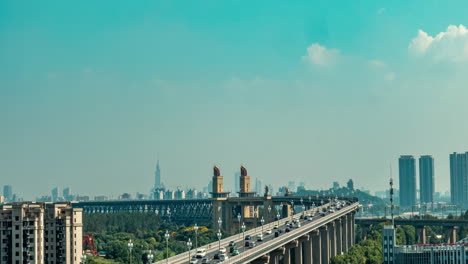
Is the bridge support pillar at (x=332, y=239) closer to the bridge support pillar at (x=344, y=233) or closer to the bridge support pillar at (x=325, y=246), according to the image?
the bridge support pillar at (x=325, y=246)

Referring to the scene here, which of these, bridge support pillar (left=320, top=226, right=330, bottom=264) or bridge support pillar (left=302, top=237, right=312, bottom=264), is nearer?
bridge support pillar (left=302, top=237, right=312, bottom=264)

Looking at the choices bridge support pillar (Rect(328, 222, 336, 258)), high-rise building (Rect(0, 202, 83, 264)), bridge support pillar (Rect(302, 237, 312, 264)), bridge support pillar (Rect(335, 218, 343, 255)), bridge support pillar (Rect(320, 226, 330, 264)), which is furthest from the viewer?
bridge support pillar (Rect(335, 218, 343, 255))

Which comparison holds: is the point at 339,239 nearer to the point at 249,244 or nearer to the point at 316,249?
the point at 316,249

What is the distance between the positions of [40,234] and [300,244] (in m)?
56.3

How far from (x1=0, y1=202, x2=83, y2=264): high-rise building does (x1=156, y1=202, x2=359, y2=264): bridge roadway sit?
47.3 ft

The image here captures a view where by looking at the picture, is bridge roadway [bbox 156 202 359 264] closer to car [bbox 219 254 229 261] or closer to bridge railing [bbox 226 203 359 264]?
bridge railing [bbox 226 203 359 264]

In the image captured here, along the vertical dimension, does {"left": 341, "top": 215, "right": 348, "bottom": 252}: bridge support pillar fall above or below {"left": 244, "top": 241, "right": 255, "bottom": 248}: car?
below

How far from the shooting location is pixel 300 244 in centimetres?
13950

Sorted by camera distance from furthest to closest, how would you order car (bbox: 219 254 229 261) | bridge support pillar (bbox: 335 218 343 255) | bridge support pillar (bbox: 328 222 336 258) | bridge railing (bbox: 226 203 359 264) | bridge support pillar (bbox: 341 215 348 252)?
1. bridge support pillar (bbox: 341 215 348 252)
2. bridge support pillar (bbox: 335 218 343 255)
3. bridge support pillar (bbox: 328 222 336 258)
4. bridge railing (bbox: 226 203 359 264)
5. car (bbox: 219 254 229 261)

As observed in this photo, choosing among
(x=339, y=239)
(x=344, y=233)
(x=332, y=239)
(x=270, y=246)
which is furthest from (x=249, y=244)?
(x=344, y=233)

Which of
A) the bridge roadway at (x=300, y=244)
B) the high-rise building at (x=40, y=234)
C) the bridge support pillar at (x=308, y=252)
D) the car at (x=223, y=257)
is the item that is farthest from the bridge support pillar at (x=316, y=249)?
the high-rise building at (x=40, y=234)

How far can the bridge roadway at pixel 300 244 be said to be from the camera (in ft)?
324

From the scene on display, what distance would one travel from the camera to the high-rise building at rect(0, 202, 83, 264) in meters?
95.1

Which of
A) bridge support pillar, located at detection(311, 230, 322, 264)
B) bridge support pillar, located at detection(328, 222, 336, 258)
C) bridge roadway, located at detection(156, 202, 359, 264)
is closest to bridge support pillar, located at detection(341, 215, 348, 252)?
bridge roadway, located at detection(156, 202, 359, 264)
